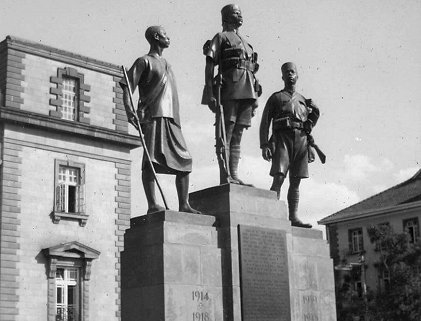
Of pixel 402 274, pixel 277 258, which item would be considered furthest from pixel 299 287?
pixel 402 274

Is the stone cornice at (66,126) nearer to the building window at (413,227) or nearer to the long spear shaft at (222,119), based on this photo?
the long spear shaft at (222,119)

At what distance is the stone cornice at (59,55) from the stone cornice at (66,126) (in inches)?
108

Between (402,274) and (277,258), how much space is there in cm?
2659

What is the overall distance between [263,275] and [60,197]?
60.5ft

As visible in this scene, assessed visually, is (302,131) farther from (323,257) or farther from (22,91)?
(22,91)

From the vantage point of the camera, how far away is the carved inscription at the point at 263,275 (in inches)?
492

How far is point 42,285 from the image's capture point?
28609 mm

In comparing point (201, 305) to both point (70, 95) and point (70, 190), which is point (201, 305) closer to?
point (70, 190)

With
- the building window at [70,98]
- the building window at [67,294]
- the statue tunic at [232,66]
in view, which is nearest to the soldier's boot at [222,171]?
the statue tunic at [232,66]

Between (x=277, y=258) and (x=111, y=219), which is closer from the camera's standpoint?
(x=277, y=258)

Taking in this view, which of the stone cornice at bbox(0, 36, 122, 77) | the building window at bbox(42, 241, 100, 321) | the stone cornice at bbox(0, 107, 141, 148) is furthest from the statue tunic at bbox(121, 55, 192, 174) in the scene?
the stone cornice at bbox(0, 36, 122, 77)

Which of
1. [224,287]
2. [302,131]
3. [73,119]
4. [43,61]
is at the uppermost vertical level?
[43,61]

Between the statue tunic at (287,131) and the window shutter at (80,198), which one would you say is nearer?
the statue tunic at (287,131)

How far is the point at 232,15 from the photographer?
1381cm
